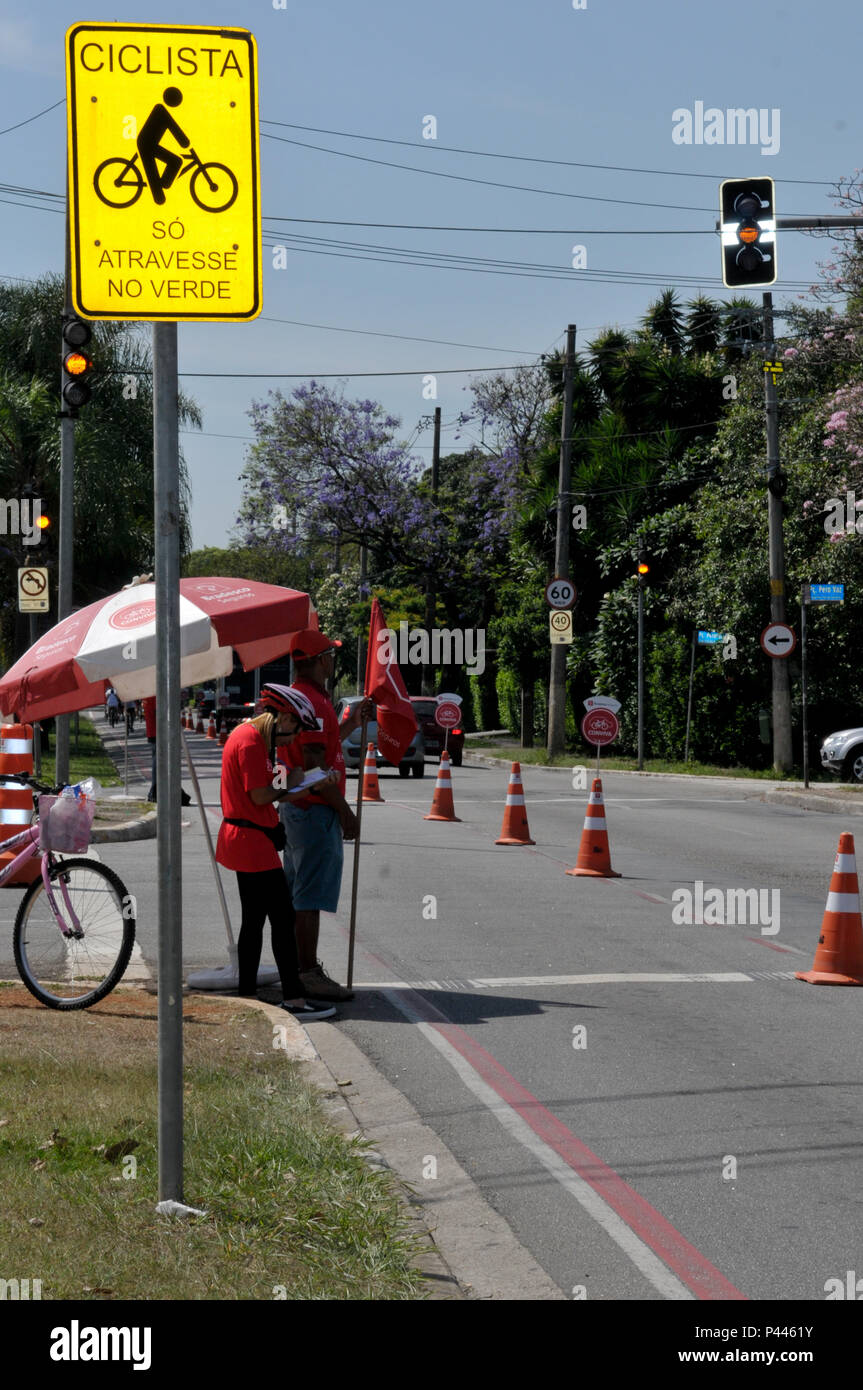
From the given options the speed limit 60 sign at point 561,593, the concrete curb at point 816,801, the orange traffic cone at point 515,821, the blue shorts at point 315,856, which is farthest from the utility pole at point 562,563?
the blue shorts at point 315,856

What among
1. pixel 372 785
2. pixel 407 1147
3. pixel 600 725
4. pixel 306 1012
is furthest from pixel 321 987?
pixel 372 785

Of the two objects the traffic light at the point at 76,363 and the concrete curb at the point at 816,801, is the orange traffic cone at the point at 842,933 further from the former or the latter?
the concrete curb at the point at 816,801

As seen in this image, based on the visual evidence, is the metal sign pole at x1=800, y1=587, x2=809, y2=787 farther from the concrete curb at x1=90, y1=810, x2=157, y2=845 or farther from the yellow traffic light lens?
the yellow traffic light lens

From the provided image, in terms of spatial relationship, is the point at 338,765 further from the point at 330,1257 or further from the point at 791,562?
the point at 791,562

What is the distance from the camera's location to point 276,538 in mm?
49219

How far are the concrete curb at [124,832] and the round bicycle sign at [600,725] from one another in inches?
224

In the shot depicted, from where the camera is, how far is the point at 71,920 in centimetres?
900

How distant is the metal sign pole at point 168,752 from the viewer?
16.4ft

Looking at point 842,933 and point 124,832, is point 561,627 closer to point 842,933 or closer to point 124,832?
point 124,832

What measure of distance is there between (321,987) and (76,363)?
1024 cm

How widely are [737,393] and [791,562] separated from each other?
18.5ft

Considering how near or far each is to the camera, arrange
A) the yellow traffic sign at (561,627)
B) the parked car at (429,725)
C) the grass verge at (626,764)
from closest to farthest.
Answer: the grass verge at (626,764) < the yellow traffic sign at (561,627) < the parked car at (429,725)

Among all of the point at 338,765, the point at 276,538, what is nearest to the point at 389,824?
the point at 338,765

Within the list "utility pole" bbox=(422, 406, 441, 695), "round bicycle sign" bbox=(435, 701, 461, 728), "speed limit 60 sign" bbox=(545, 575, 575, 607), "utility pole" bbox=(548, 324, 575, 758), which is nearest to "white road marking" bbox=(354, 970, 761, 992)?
"round bicycle sign" bbox=(435, 701, 461, 728)
